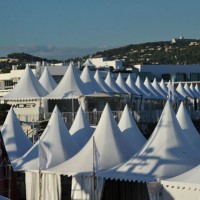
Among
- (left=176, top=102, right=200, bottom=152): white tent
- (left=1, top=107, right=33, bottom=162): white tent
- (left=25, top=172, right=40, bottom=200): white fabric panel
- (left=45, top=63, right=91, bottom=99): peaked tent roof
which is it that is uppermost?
(left=45, top=63, right=91, bottom=99): peaked tent roof

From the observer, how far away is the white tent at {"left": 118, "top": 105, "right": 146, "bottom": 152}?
2295 centimetres

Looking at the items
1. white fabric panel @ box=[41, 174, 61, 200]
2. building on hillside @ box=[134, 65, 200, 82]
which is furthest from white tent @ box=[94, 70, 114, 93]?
building on hillside @ box=[134, 65, 200, 82]

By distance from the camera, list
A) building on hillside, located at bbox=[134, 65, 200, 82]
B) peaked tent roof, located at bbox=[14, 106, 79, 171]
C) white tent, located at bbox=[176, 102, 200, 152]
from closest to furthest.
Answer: peaked tent roof, located at bbox=[14, 106, 79, 171], white tent, located at bbox=[176, 102, 200, 152], building on hillside, located at bbox=[134, 65, 200, 82]

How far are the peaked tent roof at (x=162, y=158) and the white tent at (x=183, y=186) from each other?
0.73 meters

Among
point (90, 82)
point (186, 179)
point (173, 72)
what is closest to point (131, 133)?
point (186, 179)

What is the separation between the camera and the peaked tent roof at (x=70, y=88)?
128 ft

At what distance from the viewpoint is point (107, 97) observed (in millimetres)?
41125

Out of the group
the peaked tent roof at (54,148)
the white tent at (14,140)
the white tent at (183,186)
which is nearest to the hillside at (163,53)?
the white tent at (14,140)

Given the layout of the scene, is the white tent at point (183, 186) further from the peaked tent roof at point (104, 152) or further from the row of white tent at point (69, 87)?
the row of white tent at point (69, 87)

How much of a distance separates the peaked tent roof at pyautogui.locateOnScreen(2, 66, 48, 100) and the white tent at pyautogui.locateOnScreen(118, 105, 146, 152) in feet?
52.0

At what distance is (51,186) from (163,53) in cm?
15889

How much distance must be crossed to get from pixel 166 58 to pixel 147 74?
80.3m

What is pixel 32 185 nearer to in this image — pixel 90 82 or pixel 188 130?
pixel 188 130

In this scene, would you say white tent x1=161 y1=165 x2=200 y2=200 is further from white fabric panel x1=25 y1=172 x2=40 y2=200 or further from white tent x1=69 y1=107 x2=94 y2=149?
white tent x1=69 y1=107 x2=94 y2=149
